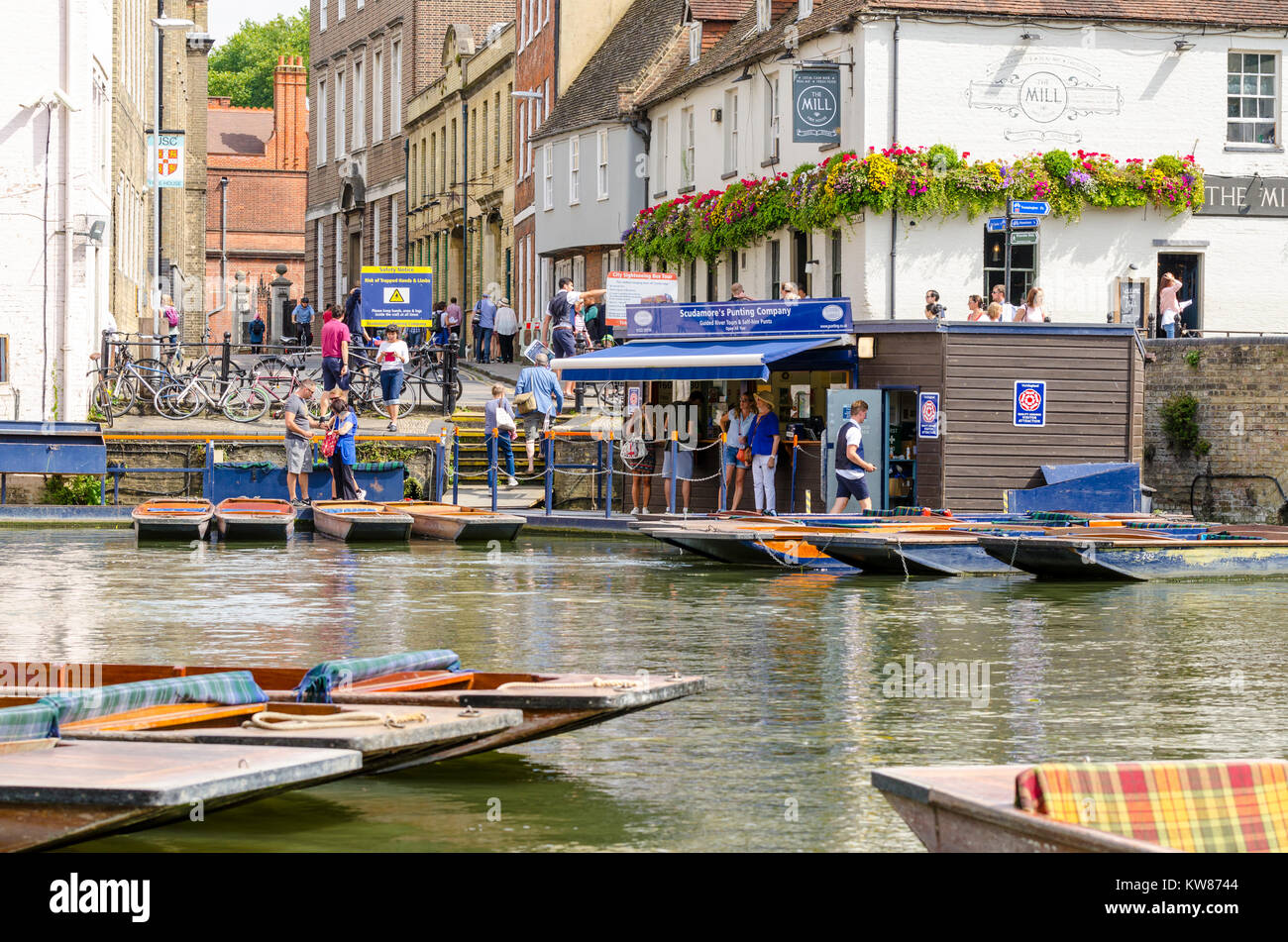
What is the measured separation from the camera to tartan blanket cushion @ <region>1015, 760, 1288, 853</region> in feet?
21.9

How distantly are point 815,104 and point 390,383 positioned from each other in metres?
9.03

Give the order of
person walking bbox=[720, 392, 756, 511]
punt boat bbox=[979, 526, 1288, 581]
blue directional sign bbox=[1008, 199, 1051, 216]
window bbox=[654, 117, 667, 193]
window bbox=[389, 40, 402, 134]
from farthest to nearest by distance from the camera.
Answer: window bbox=[389, 40, 402, 134] → window bbox=[654, 117, 667, 193] → person walking bbox=[720, 392, 756, 511] → blue directional sign bbox=[1008, 199, 1051, 216] → punt boat bbox=[979, 526, 1288, 581]

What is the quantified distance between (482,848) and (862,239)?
1105 inches

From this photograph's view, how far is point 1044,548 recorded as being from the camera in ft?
73.5

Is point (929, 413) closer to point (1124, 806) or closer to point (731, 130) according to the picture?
point (731, 130)

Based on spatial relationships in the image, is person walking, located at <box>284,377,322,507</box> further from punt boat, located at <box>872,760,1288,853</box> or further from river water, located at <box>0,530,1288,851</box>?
punt boat, located at <box>872,760,1288,853</box>

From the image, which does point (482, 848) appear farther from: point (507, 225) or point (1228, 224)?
point (507, 225)

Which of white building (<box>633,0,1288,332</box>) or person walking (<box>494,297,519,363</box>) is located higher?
white building (<box>633,0,1288,332</box>)

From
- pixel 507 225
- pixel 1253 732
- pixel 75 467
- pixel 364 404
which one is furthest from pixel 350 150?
pixel 1253 732

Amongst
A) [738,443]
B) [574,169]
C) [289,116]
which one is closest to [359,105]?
[289,116]

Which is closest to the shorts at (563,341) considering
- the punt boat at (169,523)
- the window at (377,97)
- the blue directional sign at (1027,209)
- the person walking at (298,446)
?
the person walking at (298,446)

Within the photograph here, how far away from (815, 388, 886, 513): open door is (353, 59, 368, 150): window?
51.9 m

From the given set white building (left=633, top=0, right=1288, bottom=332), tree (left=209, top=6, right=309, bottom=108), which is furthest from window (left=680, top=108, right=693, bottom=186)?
tree (left=209, top=6, right=309, bottom=108)

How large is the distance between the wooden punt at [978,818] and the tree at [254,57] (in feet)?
373
